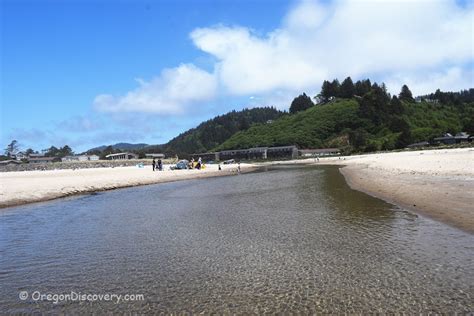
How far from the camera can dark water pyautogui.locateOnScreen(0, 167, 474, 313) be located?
7910mm

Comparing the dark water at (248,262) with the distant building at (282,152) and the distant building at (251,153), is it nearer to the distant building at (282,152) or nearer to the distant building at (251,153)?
the distant building at (282,152)

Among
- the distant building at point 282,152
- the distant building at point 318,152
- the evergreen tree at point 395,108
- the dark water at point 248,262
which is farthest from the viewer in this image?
the evergreen tree at point 395,108

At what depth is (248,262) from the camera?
10812 millimetres

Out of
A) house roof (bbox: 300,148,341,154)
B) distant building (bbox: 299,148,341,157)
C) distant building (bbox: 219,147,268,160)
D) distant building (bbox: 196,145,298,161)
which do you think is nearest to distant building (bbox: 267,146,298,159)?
distant building (bbox: 196,145,298,161)

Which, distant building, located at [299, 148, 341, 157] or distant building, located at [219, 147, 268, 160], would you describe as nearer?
distant building, located at [299, 148, 341, 157]

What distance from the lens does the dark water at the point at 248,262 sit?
7910mm

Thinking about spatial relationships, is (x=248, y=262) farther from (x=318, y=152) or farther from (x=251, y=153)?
(x=251, y=153)

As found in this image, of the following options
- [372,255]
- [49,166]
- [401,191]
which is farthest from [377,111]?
[372,255]

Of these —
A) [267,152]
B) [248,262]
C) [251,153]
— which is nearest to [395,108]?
[267,152]

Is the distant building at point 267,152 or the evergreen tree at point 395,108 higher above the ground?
the evergreen tree at point 395,108

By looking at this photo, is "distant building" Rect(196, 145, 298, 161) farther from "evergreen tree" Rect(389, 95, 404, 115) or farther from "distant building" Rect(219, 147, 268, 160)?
"evergreen tree" Rect(389, 95, 404, 115)

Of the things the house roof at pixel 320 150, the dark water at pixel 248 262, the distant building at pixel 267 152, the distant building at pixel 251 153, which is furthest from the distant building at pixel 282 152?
the dark water at pixel 248 262

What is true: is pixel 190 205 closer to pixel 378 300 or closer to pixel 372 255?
pixel 372 255

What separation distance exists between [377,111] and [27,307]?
652 feet
